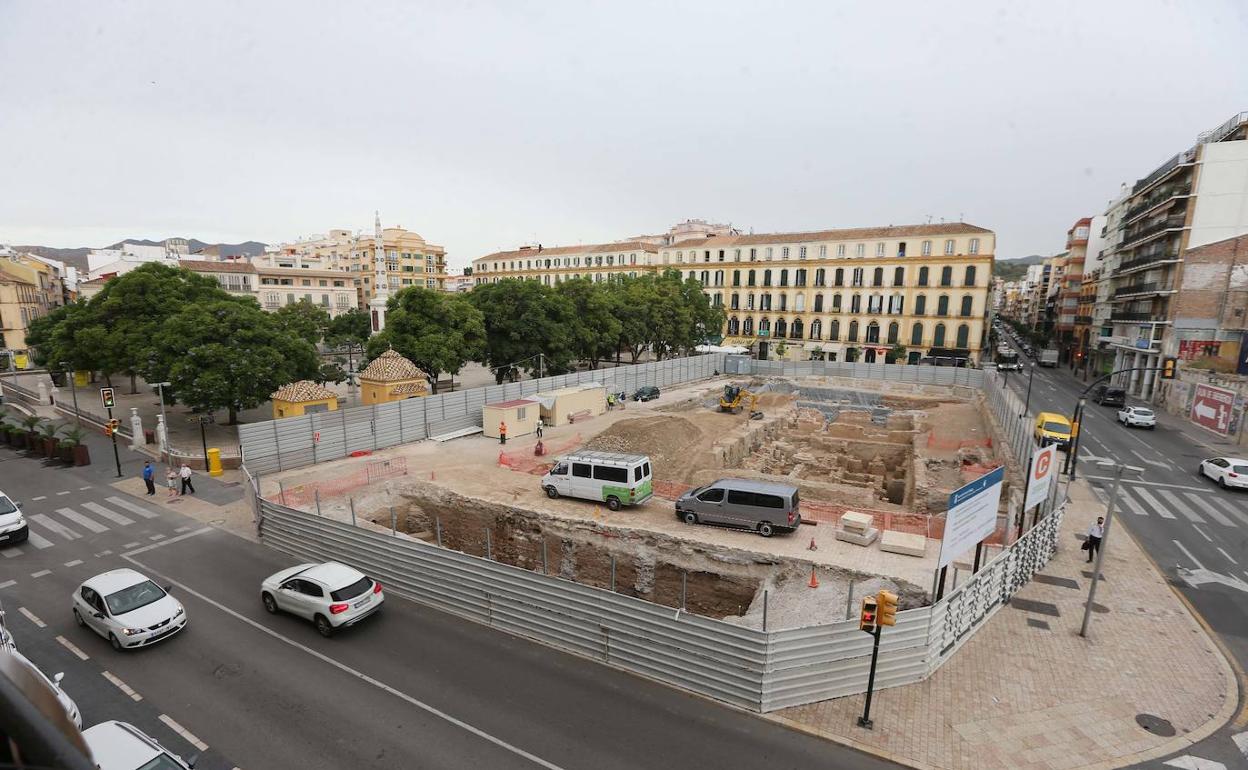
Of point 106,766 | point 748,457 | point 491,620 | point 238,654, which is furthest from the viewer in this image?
point 748,457

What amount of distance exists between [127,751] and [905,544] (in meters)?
18.3

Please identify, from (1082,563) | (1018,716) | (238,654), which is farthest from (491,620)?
(1082,563)

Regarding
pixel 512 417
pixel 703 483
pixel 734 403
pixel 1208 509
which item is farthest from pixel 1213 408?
pixel 512 417

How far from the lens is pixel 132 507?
22.6 m

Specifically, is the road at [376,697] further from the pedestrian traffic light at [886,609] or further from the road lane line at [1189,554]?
the road lane line at [1189,554]

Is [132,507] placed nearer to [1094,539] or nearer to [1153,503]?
[1094,539]

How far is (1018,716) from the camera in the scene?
11.4 metres

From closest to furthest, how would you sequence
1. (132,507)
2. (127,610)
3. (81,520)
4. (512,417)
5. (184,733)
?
(184,733), (127,610), (81,520), (132,507), (512,417)

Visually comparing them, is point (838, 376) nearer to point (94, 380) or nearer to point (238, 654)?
point (238, 654)

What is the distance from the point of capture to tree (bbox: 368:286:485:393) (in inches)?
1508

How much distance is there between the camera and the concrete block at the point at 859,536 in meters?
18.1

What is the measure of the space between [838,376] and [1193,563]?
134 feet

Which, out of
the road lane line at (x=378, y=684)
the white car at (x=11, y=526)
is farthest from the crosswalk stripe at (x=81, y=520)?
the road lane line at (x=378, y=684)

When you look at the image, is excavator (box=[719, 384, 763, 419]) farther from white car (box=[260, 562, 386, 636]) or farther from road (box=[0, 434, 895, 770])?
white car (box=[260, 562, 386, 636])
